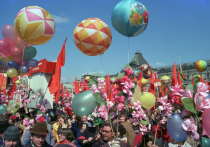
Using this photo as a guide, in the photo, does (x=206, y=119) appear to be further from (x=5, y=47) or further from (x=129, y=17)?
(x=5, y=47)

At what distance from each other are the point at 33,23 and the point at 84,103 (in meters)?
3.80

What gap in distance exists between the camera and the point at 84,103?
3289 mm

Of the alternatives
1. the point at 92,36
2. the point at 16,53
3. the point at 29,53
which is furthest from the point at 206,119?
the point at 16,53

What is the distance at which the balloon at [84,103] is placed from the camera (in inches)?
127

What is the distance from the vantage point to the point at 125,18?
618 cm

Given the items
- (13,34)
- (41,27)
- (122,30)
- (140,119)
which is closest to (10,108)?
(13,34)

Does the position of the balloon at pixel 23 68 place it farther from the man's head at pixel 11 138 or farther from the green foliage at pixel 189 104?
the green foliage at pixel 189 104

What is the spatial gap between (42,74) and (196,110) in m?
15.4

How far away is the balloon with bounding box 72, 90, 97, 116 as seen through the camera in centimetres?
324

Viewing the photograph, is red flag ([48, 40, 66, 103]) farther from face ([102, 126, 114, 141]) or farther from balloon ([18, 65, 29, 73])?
face ([102, 126, 114, 141])

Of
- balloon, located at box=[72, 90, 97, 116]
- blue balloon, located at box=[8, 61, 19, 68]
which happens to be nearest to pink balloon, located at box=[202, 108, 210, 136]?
balloon, located at box=[72, 90, 97, 116]

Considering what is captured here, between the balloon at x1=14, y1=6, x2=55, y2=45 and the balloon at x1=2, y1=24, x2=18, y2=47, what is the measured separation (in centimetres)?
172

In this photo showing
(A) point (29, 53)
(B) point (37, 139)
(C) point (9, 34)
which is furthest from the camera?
(A) point (29, 53)

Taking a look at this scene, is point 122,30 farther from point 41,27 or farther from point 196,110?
point 196,110
